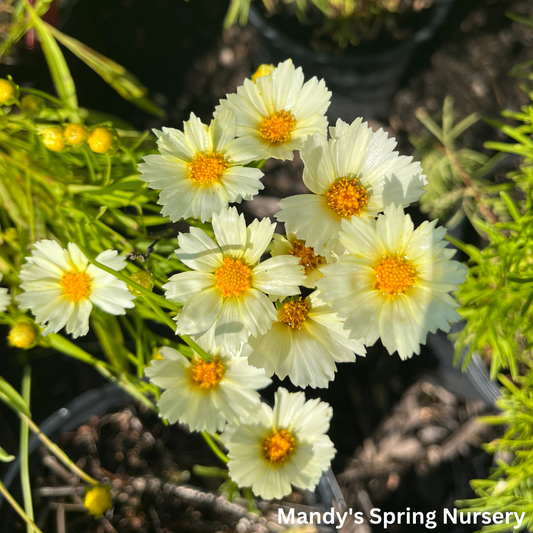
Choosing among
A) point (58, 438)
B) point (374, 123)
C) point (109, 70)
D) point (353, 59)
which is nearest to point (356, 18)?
point (353, 59)

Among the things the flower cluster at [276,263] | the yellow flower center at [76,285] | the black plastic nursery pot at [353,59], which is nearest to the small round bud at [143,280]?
the flower cluster at [276,263]

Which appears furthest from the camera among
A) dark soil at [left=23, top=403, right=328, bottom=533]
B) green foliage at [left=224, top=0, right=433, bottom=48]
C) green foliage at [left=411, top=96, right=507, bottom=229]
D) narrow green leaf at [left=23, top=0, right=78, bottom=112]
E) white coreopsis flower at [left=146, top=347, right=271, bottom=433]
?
green foliage at [left=224, top=0, right=433, bottom=48]

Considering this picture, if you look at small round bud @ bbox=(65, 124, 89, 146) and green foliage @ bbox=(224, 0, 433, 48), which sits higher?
green foliage @ bbox=(224, 0, 433, 48)

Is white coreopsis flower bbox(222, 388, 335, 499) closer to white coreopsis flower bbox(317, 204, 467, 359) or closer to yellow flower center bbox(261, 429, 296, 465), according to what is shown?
yellow flower center bbox(261, 429, 296, 465)

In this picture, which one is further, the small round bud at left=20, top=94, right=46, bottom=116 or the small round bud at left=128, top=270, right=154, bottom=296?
the small round bud at left=20, top=94, right=46, bottom=116

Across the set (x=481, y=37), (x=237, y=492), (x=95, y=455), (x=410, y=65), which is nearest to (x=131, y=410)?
(x=95, y=455)

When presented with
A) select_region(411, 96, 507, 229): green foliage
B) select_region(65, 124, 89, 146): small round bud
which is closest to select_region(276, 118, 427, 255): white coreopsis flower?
select_region(65, 124, 89, 146): small round bud
